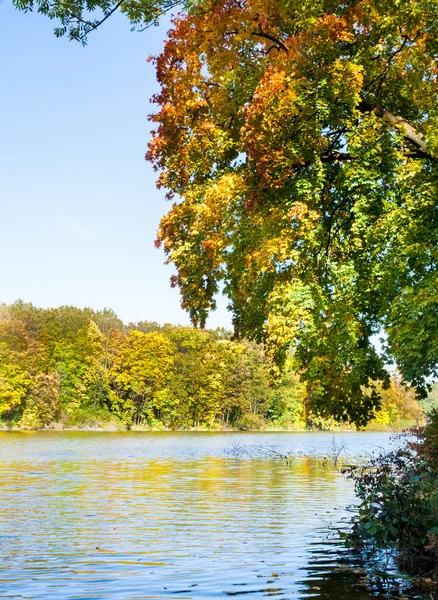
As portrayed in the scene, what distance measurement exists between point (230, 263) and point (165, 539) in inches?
246

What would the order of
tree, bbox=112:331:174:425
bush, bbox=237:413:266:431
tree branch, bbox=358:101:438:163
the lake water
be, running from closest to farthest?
the lake water < tree branch, bbox=358:101:438:163 < tree, bbox=112:331:174:425 < bush, bbox=237:413:266:431

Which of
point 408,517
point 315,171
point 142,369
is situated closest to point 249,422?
point 142,369

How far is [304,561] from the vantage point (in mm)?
10836

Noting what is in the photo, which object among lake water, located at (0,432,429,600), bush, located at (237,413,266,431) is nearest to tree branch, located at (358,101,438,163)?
lake water, located at (0,432,429,600)

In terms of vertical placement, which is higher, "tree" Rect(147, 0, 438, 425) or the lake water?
"tree" Rect(147, 0, 438, 425)

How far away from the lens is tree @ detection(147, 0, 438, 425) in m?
13.2

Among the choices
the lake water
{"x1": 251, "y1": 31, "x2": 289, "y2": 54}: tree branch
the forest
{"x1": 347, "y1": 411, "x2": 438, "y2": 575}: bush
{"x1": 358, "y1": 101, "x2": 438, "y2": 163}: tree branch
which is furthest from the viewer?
the forest

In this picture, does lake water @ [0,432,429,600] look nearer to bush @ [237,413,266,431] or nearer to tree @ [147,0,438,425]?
tree @ [147,0,438,425]

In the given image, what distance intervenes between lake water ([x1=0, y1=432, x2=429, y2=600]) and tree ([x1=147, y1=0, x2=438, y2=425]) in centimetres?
322

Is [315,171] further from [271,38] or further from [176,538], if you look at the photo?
[176,538]

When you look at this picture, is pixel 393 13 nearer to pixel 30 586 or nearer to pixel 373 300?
pixel 373 300

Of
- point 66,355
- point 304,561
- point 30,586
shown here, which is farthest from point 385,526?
point 66,355

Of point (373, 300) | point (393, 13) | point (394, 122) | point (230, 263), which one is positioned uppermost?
point (393, 13)

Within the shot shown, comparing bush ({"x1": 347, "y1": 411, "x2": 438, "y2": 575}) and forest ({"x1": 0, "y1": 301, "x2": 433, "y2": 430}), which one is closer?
bush ({"x1": 347, "y1": 411, "x2": 438, "y2": 575})
